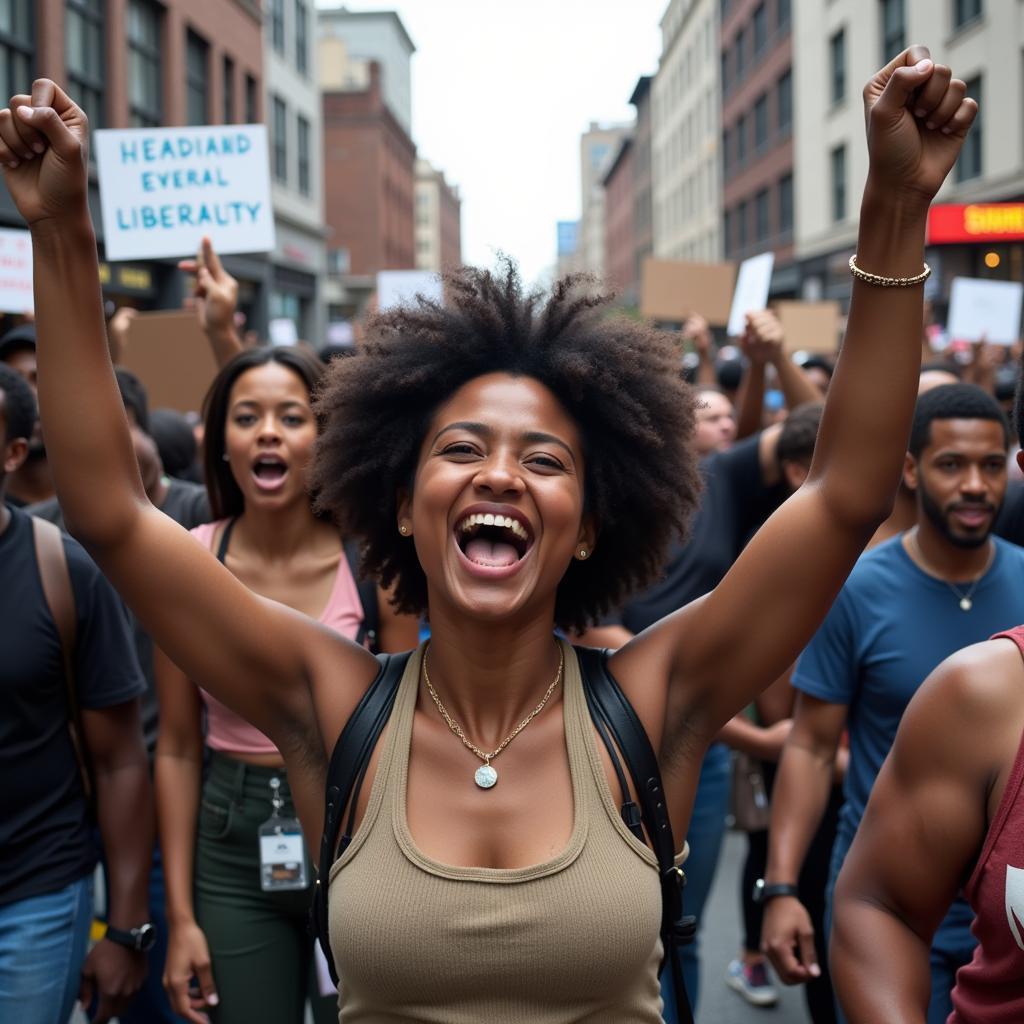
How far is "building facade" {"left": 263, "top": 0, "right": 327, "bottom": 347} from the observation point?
29.5m

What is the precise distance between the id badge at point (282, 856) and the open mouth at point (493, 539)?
117cm

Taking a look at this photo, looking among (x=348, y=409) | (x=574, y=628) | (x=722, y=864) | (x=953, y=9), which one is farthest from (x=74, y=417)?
(x=953, y=9)

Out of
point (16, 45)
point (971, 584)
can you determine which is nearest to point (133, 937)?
point (971, 584)

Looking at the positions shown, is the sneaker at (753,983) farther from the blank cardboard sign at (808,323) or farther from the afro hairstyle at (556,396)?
the blank cardboard sign at (808,323)

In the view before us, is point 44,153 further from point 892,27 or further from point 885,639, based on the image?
point 892,27

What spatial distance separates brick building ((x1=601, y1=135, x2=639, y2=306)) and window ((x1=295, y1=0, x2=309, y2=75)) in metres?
36.9

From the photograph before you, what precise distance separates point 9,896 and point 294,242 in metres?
29.4

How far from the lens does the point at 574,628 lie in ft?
8.31

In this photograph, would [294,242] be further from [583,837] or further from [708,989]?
[583,837]

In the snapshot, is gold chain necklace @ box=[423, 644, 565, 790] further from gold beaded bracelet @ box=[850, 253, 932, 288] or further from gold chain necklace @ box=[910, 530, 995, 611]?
gold chain necklace @ box=[910, 530, 995, 611]

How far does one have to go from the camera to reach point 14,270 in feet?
20.8

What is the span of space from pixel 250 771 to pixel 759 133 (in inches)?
1526

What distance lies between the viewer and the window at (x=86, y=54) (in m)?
18.3

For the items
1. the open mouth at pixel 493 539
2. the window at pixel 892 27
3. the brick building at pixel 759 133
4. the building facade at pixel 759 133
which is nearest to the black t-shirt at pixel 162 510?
the open mouth at pixel 493 539
